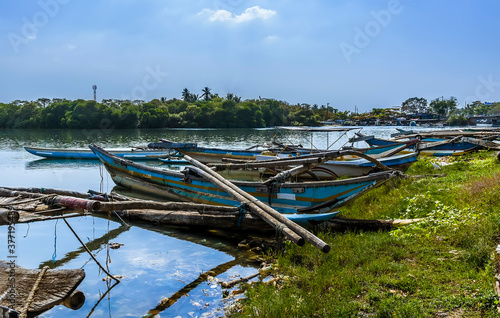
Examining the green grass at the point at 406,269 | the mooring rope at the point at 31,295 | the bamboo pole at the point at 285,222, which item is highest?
the bamboo pole at the point at 285,222

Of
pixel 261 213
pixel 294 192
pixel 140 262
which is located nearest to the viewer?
pixel 261 213

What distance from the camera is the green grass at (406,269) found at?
476cm

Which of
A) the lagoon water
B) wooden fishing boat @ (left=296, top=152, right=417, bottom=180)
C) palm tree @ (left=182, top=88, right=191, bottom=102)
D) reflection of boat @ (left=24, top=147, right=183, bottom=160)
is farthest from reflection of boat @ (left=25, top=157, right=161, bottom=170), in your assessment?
palm tree @ (left=182, top=88, right=191, bottom=102)

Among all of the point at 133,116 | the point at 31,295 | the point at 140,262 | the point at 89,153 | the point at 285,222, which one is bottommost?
the point at 140,262

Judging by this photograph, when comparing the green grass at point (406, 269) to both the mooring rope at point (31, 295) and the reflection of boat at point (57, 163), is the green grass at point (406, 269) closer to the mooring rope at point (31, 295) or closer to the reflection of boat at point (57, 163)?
the mooring rope at point (31, 295)

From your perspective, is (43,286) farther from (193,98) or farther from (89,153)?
(193,98)

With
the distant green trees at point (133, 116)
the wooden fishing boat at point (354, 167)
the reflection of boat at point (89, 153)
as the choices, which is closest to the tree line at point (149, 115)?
the distant green trees at point (133, 116)

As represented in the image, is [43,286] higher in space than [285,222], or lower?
lower

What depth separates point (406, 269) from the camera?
5789 mm

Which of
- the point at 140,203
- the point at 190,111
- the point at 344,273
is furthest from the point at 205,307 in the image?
the point at 190,111

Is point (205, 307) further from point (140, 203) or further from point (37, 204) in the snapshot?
point (37, 204)

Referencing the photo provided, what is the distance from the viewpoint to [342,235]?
825cm

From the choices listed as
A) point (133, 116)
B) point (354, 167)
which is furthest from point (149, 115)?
point (354, 167)

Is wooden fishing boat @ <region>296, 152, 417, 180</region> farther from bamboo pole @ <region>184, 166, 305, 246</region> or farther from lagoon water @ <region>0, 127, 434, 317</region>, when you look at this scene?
lagoon water @ <region>0, 127, 434, 317</region>
